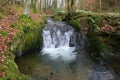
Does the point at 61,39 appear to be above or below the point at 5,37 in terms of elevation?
below

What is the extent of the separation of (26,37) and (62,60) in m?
2.75

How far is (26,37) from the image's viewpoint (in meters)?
14.0

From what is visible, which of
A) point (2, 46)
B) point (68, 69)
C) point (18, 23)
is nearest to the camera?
point (2, 46)

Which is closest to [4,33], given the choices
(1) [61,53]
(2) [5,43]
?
(2) [5,43]

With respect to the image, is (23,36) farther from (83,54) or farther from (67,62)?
(83,54)

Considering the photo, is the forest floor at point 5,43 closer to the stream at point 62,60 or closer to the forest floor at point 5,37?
the forest floor at point 5,37

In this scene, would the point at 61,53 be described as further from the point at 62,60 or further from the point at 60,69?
the point at 60,69

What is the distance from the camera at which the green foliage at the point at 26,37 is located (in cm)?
1266

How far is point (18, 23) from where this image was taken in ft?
46.8

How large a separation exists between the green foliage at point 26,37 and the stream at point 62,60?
49 centimetres

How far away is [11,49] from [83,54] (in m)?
5.85

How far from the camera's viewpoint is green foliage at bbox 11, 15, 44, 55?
12664 millimetres

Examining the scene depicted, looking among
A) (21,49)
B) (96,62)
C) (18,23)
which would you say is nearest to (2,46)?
(21,49)

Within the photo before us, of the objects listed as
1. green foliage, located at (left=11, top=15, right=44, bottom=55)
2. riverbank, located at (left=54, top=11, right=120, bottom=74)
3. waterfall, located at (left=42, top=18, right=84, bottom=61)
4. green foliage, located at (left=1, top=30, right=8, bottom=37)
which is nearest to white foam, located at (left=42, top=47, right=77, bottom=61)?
waterfall, located at (left=42, top=18, right=84, bottom=61)
